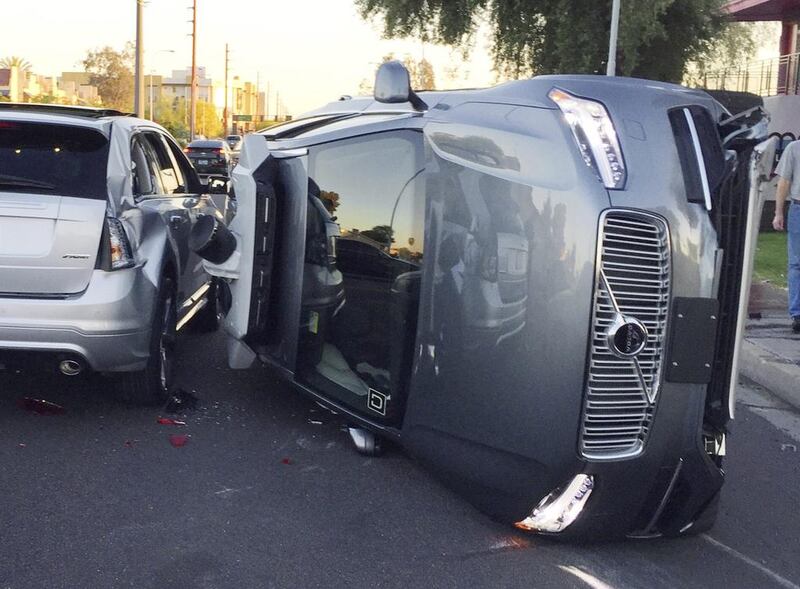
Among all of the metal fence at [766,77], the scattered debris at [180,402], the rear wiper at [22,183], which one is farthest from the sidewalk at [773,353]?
the metal fence at [766,77]

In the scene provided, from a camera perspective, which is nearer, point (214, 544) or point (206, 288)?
point (214, 544)

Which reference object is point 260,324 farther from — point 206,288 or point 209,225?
point 206,288

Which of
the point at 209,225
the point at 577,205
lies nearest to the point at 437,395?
the point at 577,205

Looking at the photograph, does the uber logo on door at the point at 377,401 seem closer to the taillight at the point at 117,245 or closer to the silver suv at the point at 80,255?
the silver suv at the point at 80,255

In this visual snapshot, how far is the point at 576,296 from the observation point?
143 inches

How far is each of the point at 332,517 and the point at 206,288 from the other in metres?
3.83

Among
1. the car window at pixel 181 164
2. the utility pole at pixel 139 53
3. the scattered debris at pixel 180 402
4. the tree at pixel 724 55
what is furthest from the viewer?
the utility pole at pixel 139 53

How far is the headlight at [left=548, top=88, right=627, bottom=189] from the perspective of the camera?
11.9 feet

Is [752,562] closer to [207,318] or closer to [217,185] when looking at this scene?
[217,185]

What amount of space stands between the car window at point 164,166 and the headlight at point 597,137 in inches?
144

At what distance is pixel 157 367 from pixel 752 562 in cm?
333

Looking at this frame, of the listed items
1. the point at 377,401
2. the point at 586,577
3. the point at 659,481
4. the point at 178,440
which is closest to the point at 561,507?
the point at 586,577

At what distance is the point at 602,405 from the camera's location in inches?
146

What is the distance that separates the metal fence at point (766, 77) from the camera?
24266 mm
